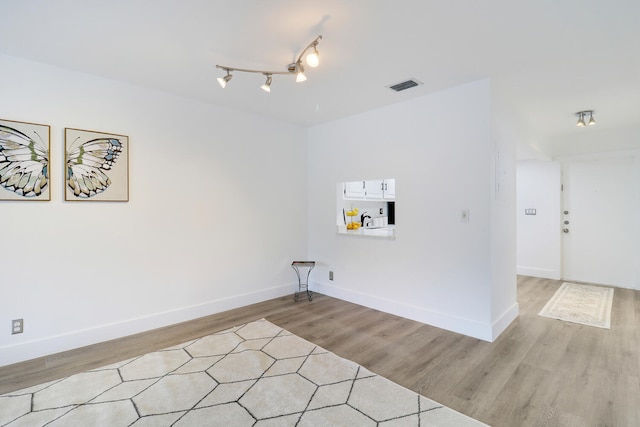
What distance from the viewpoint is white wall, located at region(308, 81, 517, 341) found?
9.70ft

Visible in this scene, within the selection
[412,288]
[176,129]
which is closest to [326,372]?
[412,288]

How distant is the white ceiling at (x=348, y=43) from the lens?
6.16ft

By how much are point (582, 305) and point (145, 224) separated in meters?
5.40

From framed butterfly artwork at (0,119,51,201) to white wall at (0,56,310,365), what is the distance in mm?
62

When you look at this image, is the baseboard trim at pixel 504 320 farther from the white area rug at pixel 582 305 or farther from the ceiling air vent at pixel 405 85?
the ceiling air vent at pixel 405 85

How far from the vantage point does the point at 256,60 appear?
2.52 meters

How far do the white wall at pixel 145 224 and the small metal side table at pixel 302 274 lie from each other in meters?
0.12

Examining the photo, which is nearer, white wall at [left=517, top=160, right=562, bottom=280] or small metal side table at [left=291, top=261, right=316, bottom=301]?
small metal side table at [left=291, top=261, right=316, bottom=301]

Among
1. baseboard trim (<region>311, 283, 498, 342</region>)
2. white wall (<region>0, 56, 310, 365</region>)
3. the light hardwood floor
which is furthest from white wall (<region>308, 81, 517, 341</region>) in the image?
white wall (<region>0, 56, 310, 365</region>)

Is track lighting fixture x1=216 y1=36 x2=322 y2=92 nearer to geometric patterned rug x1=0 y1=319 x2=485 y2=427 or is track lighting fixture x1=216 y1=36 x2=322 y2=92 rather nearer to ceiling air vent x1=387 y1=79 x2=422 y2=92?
ceiling air vent x1=387 y1=79 x2=422 y2=92

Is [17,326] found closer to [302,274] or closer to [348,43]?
[302,274]

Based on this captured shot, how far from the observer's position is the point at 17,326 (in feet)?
8.22

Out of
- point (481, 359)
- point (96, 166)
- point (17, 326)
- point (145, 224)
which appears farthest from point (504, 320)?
point (17, 326)

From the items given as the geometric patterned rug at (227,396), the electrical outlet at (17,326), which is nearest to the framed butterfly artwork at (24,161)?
the electrical outlet at (17,326)
